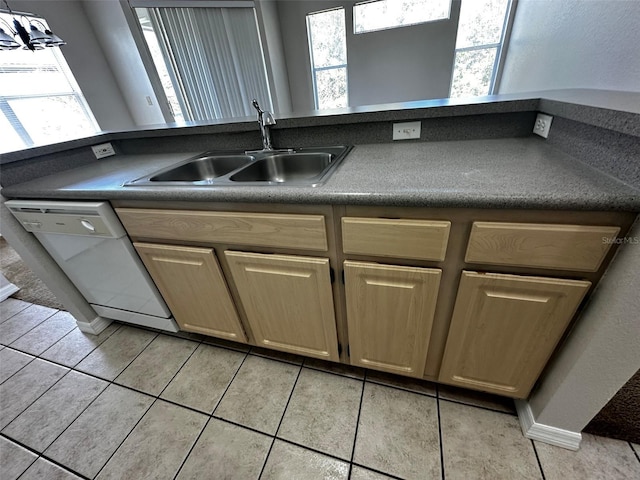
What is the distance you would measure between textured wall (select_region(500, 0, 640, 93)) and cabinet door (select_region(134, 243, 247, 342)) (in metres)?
1.94

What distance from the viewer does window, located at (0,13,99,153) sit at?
2.82m

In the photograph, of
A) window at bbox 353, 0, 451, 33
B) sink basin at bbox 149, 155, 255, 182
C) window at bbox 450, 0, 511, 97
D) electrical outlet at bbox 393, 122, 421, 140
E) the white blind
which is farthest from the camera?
window at bbox 353, 0, 451, 33

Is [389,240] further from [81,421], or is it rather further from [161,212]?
[81,421]

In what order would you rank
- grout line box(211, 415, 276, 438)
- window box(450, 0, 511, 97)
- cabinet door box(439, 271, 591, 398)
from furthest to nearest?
1. window box(450, 0, 511, 97)
2. grout line box(211, 415, 276, 438)
3. cabinet door box(439, 271, 591, 398)

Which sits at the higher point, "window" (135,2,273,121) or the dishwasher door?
"window" (135,2,273,121)

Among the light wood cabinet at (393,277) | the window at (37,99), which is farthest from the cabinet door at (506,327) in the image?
the window at (37,99)

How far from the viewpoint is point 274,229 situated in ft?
2.82

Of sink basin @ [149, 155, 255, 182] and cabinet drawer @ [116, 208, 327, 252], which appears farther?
sink basin @ [149, 155, 255, 182]

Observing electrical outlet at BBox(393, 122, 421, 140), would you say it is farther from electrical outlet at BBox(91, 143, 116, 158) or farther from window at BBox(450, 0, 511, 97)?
A: window at BBox(450, 0, 511, 97)

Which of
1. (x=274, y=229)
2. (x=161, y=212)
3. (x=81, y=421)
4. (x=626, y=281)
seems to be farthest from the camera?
(x=81, y=421)

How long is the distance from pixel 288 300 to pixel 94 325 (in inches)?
57.3

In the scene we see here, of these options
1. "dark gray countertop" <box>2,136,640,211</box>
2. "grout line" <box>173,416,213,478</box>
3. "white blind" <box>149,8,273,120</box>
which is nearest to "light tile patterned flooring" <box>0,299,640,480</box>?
"grout line" <box>173,416,213,478</box>

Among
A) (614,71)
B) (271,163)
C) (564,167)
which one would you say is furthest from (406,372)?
(614,71)

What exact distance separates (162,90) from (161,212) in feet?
10.7
